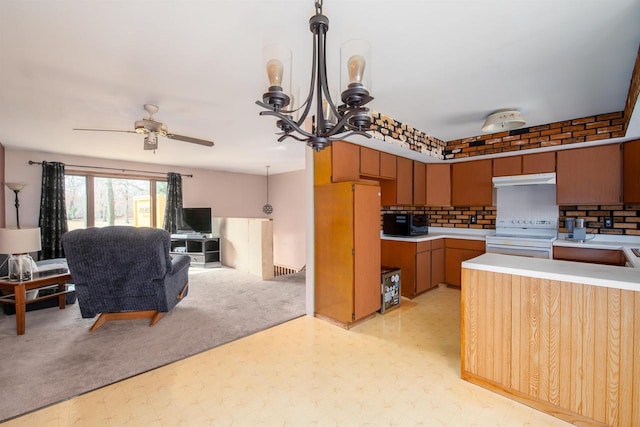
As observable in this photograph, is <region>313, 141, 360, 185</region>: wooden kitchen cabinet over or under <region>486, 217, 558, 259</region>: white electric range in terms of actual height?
over

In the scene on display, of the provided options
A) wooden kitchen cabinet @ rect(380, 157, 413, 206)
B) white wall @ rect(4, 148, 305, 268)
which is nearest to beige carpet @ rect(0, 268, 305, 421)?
wooden kitchen cabinet @ rect(380, 157, 413, 206)

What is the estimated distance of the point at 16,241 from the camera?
3.02m

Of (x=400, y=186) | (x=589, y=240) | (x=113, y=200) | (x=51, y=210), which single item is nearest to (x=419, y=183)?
(x=400, y=186)

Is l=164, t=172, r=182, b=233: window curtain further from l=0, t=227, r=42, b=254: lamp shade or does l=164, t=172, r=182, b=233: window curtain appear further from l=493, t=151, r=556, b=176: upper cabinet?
l=493, t=151, r=556, b=176: upper cabinet

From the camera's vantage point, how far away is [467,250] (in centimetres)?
421

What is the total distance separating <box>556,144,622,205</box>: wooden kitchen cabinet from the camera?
10.6ft

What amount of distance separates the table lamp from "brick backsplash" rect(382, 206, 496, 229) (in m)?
Answer: 4.53

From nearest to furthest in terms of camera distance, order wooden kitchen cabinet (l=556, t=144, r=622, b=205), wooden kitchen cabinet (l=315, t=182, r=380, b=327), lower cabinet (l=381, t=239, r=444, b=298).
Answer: wooden kitchen cabinet (l=315, t=182, r=380, b=327), wooden kitchen cabinet (l=556, t=144, r=622, b=205), lower cabinet (l=381, t=239, r=444, b=298)

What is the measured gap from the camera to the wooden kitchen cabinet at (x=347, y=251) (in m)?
2.94

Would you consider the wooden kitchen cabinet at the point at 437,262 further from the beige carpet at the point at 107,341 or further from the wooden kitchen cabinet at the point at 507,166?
the beige carpet at the point at 107,341

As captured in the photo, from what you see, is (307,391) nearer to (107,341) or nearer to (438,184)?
(107,341)

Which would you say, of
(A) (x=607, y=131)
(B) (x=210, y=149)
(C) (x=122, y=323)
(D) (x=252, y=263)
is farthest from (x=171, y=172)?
(A) (x=607, y=131)

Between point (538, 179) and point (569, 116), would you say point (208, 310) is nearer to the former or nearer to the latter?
point (538, 179)

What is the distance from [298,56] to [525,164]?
3.52 meters
